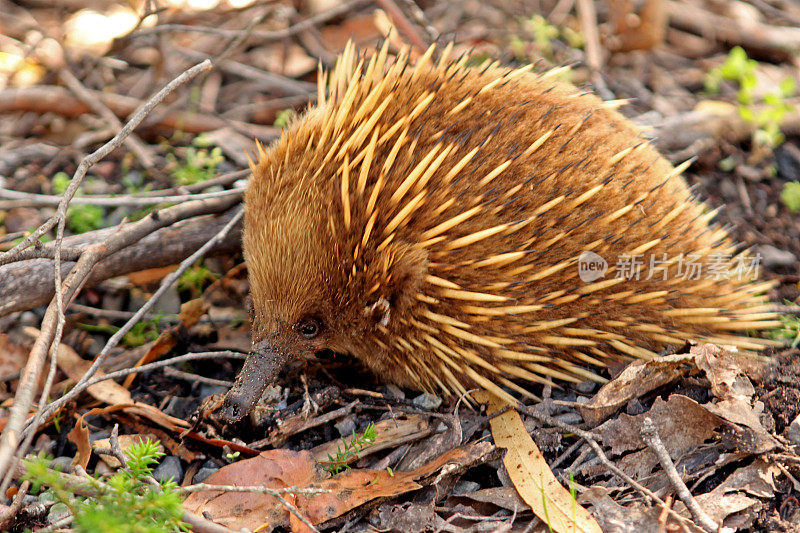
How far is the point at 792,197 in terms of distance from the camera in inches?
154

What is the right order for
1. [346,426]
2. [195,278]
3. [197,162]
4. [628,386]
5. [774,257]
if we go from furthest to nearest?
[197,162] < [774,257] < [195,278] < [346,426] < [628,386]

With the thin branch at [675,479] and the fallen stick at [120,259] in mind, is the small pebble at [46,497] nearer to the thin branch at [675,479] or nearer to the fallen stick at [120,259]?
the fallen stick at [120,259]

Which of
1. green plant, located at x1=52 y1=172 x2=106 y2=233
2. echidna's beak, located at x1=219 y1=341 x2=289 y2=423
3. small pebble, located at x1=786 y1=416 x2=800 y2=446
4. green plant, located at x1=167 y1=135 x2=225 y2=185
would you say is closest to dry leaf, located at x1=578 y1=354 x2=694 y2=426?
small pebble, located at x1=786 y1=416 x2=800 y2=446

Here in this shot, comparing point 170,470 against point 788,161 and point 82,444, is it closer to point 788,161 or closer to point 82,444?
point 82,444

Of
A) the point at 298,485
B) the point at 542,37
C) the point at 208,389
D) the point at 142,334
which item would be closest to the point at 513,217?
the point at 298,485

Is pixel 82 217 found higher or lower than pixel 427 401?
higher

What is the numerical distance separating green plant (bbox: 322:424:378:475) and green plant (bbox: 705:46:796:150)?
3017 mm

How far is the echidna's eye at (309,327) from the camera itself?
8.34ft

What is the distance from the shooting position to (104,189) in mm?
3939

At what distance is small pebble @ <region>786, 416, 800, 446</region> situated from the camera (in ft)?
8.05

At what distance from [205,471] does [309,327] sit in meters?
0.70

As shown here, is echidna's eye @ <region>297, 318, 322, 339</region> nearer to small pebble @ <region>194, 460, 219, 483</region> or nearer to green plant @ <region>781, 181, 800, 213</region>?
small pebble @ <region>194, 460, 219, 483</region>

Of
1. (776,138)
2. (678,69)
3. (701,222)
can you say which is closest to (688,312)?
(701,222)

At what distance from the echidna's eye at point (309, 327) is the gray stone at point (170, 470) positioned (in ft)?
2.40
